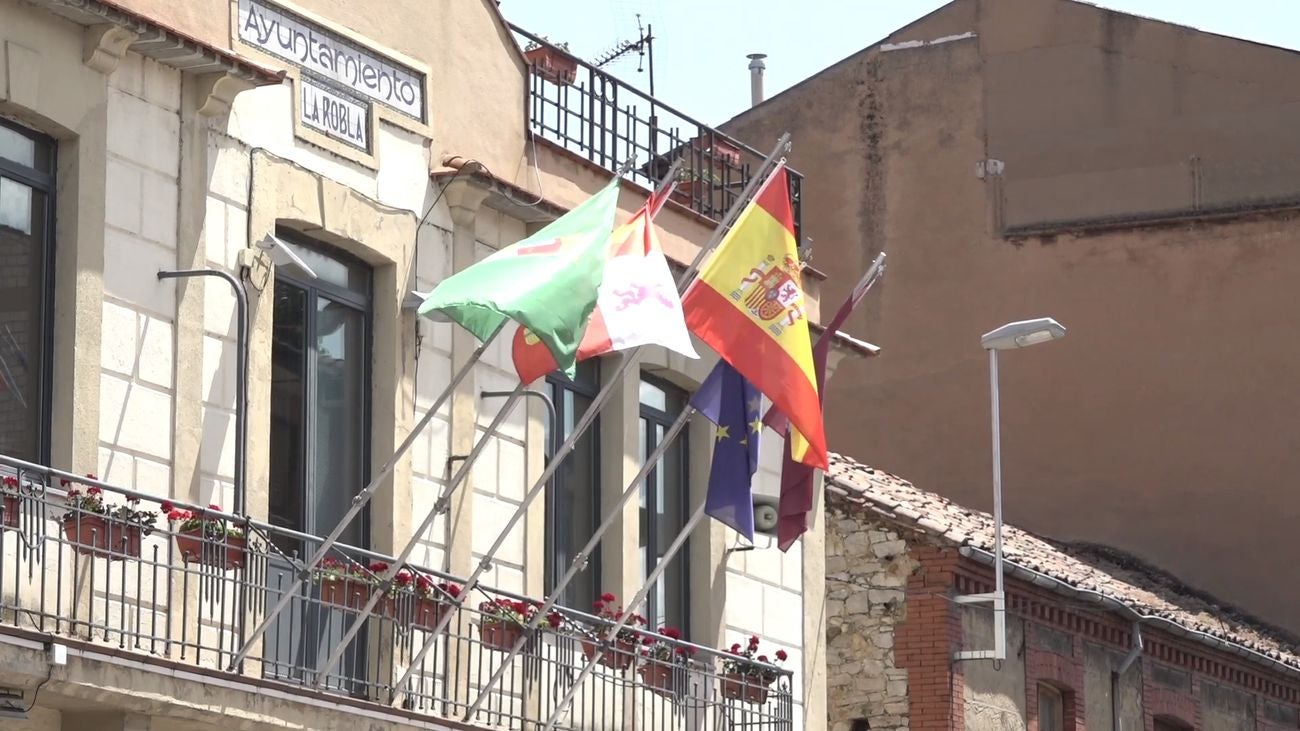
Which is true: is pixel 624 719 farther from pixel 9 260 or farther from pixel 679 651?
pixel 9 260

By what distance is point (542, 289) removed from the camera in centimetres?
1563

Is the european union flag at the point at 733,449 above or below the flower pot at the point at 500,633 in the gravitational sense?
above

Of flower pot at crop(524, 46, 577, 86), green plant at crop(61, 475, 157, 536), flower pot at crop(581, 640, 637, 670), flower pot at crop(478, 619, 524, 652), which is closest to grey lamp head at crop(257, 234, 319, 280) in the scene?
green plant at crop(61, 475, 157, 536)

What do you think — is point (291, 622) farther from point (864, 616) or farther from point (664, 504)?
point (864, 616)

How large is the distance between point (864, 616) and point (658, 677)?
7615 mm

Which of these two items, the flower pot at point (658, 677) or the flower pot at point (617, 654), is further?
the flower pot at point (658, 677)

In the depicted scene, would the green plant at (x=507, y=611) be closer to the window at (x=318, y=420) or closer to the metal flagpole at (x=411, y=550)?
the metal flagpole at (x=411, y=550)

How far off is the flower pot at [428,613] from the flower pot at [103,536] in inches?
101

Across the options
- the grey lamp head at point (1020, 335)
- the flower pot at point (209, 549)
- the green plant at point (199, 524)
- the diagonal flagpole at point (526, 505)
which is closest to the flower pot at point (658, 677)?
the diagonal flagpole at point (526, 505)

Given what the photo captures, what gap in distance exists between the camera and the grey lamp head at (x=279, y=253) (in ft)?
53.4

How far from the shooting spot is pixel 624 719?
736 inches

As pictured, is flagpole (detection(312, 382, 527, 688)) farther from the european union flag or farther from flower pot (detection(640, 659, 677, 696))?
flower pot (detection(640, 659, 677, 696))

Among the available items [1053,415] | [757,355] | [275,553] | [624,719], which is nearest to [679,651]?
[624,719]

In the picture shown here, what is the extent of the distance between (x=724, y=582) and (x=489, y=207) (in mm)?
3842
